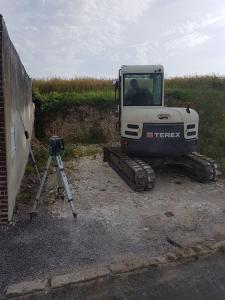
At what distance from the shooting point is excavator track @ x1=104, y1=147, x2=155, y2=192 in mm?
7977

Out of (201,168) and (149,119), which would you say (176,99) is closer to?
(201,168)

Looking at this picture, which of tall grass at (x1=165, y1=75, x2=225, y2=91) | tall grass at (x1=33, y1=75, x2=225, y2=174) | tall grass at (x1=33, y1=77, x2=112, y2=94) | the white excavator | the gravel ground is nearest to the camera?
the gravel ground

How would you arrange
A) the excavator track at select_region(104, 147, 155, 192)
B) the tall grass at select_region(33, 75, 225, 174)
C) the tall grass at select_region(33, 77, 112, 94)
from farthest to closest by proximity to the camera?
the tall grass at select_region(33, 77, 112, 94)
the tall grass at select_region(33, 75, 225, 174)
the excavator track at select_region(104, 147, 155, 192)

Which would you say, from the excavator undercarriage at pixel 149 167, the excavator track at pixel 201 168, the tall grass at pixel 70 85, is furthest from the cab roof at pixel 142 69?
the tall grass at pixel 70 85

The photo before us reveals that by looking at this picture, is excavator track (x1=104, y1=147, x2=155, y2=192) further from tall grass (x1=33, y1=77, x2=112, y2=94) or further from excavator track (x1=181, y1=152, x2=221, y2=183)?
tall grass (x1=33, y1=77, x2=112, y2=94)

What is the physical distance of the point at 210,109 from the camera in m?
18.7

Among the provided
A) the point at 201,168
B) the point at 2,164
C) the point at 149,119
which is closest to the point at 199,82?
the point at 201,168

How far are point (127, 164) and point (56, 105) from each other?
404 inches

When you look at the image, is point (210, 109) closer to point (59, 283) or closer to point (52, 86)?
point (52, 86)

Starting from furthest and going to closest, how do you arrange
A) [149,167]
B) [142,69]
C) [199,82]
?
1. [199,82]
2. [142,69]
3. [149,167]

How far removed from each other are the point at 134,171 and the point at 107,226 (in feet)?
7.13

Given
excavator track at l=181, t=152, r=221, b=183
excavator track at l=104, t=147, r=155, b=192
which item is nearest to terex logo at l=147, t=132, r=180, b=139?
excavator track at l=104, t=147, r=155, b=192

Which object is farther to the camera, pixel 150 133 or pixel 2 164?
pixel 150 133

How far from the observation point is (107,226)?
240 inches
